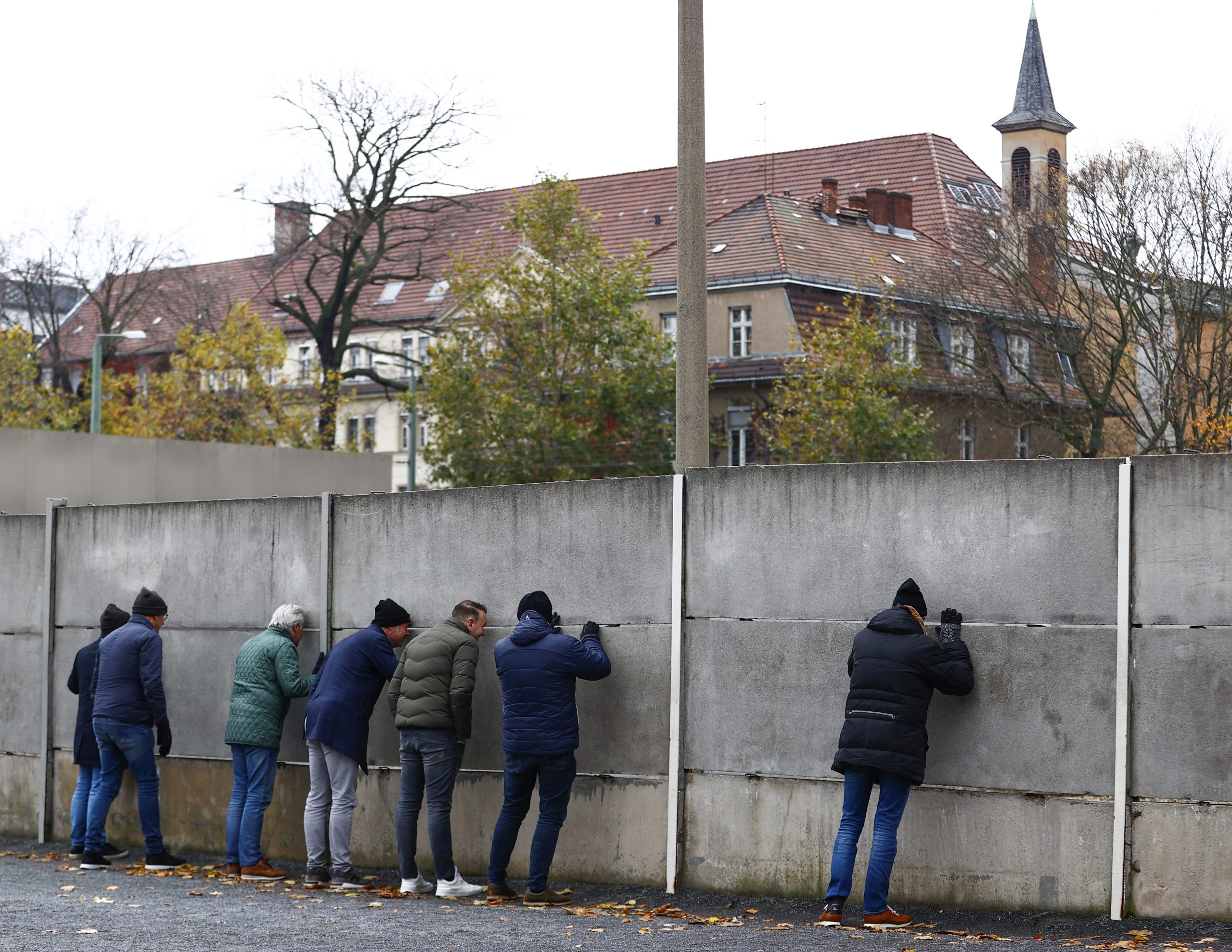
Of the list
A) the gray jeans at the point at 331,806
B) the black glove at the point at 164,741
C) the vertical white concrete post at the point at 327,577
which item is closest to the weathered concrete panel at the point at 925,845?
the gray jeans at the point at 331,806

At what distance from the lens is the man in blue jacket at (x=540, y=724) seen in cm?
899

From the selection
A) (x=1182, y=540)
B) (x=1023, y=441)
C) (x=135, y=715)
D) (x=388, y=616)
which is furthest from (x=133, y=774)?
(x=1023, y=441)

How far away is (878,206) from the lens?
189 feet

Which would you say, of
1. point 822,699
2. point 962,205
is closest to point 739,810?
point 822,699

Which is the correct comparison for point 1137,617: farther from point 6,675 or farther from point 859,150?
point 859,150

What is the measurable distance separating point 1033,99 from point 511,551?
55806 mm

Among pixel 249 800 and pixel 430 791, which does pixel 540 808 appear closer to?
pixel 430 791

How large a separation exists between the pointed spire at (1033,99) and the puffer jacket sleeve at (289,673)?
55.2 m

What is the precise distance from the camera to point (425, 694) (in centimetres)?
939

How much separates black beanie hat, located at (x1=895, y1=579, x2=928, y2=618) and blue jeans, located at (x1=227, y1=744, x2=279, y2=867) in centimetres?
435

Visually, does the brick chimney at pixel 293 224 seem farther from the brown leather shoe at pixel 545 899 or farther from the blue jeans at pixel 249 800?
the brown leather shoe at pixel 545 899

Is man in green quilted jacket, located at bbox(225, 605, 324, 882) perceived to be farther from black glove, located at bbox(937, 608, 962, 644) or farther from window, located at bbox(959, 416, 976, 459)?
window, located at bbox(959, 416, 976, 459)

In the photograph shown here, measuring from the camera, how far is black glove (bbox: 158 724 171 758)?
1103 centimetres

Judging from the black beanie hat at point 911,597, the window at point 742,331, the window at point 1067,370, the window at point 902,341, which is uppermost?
the window at point 742,331
